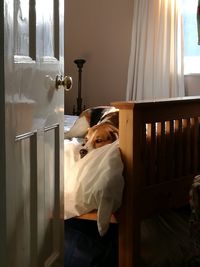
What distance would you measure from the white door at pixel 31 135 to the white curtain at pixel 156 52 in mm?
2284

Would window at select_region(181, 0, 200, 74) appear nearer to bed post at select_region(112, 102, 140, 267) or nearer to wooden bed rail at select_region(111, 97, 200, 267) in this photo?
wooden bed rail at select_region(111, 97, 200, 267)

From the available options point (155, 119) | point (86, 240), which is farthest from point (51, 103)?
point (86, 240)

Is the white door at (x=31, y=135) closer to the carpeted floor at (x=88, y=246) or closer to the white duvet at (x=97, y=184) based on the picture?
the white duvet at (x=97, y=184)

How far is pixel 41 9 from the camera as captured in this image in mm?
1450

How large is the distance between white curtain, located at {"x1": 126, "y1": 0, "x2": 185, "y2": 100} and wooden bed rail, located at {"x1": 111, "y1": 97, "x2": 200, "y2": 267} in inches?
60.6

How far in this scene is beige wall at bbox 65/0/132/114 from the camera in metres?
4.19

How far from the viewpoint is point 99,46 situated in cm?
432

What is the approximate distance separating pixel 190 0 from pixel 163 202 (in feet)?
7.36

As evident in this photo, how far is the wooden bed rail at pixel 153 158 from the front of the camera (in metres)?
1.96

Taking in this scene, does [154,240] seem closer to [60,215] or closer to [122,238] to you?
[122,238]

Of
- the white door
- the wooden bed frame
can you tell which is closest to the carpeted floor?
the wooden bed frame

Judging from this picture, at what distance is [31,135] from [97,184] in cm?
63

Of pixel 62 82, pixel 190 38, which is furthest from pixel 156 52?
pixel 62 82

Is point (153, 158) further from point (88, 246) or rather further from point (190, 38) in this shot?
point (190, 38)
